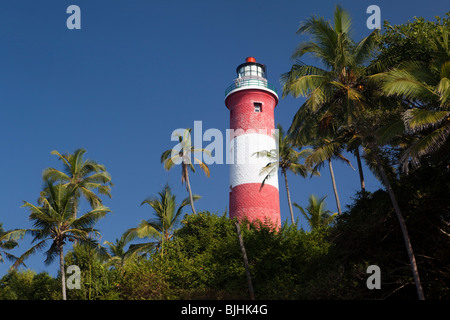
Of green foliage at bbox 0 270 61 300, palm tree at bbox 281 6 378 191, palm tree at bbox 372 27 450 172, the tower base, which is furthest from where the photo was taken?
the tower base

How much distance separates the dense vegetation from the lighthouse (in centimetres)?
572

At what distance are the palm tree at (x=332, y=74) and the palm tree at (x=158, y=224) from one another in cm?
1347

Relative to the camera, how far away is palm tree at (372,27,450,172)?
1527cm

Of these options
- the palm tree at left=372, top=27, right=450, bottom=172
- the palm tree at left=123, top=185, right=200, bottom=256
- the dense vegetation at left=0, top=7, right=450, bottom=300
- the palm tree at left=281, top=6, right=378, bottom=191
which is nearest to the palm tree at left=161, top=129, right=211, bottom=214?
the palm tree at left=123, top=185, right=200, bottom=256

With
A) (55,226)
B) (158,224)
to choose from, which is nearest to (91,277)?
(55,226)

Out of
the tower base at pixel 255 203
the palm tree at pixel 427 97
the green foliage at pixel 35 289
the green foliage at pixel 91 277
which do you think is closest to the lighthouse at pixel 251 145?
the tower base at pixel 255 203

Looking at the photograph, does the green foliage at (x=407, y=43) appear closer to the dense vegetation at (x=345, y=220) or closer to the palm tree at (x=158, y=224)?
the dense vegetation at (x=345, y=220)

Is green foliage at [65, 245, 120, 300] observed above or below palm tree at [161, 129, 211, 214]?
below

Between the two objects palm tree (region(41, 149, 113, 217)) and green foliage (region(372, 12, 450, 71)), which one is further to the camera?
palm tree (region(41, 149, 113, 217))

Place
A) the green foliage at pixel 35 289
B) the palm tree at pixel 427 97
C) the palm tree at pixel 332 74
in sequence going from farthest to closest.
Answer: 1. the green foliage at pixel 35 289
2. the palm tree at pixel 332 74
3. the palm tree at pixel 427 97

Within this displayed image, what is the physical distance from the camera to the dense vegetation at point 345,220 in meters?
16.3

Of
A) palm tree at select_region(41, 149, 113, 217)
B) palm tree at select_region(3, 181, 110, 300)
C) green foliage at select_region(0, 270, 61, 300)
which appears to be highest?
palm tree at select_region(41, 149, 113, 217)

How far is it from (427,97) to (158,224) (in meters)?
21.4

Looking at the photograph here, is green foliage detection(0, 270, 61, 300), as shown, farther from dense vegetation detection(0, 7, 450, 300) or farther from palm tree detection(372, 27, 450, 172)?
palm tree detection(372, 27, 450, 172)
